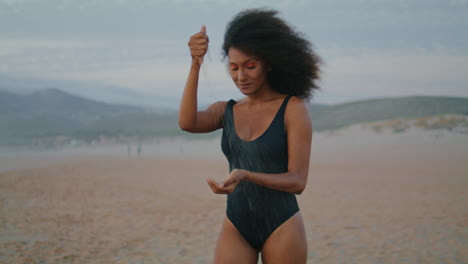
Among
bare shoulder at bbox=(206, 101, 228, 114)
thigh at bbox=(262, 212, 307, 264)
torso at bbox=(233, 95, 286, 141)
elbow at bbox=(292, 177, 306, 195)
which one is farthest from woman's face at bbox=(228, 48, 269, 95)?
thigh at bbox=(262, 212, 307, 264)

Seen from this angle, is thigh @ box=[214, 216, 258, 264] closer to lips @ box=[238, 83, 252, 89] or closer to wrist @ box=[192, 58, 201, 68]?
lips @ box=[238, 83, 252, 89]

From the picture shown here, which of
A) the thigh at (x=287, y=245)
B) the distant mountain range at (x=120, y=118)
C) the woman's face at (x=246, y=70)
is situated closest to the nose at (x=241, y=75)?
the woman's face at (x=246, y=70)

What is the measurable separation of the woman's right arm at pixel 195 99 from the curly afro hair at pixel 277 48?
6.3 inches

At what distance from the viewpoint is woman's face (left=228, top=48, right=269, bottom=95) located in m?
2.43

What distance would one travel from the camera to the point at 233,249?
2453 millimetres

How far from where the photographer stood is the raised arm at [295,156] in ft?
7.12

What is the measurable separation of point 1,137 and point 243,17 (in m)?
65.4

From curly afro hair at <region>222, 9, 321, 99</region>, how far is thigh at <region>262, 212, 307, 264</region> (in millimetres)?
729

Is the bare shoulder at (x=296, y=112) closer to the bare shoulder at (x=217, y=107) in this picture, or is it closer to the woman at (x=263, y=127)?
the woman at (x=263, y=127)

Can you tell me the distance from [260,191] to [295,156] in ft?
0.97

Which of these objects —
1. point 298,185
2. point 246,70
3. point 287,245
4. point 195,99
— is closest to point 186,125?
point 195,99

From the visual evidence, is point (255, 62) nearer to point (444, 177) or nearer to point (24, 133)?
point (444, 177)

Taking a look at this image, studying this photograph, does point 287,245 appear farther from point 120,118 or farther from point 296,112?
point 120,118

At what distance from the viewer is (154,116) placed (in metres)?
91.1
